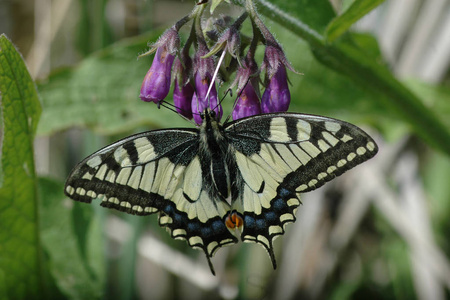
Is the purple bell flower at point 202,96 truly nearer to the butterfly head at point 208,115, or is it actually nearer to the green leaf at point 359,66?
the butterfly head at point 208,115

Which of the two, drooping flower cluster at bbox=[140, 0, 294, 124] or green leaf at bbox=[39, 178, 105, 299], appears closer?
drooping flower cluster at bbox=[140, 0, 294, 124]

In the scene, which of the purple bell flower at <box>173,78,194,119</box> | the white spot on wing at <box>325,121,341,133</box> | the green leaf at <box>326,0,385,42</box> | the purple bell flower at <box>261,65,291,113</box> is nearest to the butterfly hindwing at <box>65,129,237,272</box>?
the purple bell flower at <box>173,78,194,119</box>

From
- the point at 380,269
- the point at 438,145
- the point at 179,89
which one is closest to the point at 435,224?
the point at 380,269

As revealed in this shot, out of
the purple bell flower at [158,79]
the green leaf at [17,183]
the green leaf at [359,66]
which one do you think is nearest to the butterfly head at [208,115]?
the purple bell flower at [158,79]

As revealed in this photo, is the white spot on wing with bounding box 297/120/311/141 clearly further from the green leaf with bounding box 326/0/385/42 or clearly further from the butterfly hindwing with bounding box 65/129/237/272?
the butterfly hindwing with bounding box 65/129/237/272

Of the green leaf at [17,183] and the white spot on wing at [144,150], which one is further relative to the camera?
the white spot on wing at [144,150]

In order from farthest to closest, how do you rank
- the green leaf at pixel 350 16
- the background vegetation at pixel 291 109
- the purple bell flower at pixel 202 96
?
the background vegetation at pixel 291 109, the purple bell flower at pixel 202 96, the green leaf at pixel 350 16

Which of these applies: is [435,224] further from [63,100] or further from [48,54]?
[48,54]
